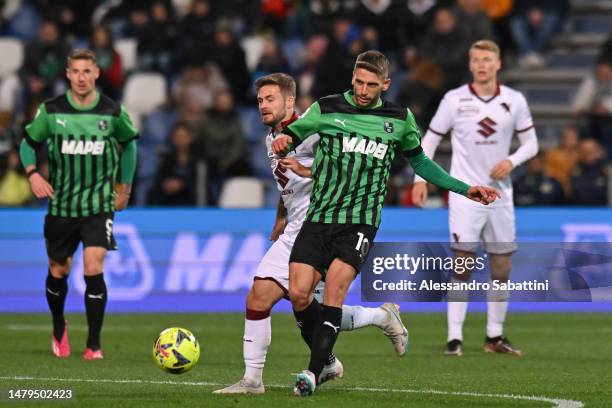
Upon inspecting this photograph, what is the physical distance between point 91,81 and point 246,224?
5.53 m

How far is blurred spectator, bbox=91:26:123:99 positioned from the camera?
2019 centimetres

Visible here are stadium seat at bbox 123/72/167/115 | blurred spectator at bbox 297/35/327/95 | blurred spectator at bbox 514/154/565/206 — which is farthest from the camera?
stadium seat at bbox 123/72/167/115

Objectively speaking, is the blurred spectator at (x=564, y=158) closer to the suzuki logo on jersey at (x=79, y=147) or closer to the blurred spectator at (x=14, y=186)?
the blurred spectator at (x=14, y=186)

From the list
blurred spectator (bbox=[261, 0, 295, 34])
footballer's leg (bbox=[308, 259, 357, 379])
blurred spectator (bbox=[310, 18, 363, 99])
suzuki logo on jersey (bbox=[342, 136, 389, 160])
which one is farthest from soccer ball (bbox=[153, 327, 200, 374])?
blurred spectator (bbox=[261, 0, 295, 34])

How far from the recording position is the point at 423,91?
19312mm

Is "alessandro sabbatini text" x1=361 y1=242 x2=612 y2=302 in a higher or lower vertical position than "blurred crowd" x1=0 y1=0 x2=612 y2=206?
lower

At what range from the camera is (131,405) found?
7891 millimetres

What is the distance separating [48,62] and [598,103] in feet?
25.5

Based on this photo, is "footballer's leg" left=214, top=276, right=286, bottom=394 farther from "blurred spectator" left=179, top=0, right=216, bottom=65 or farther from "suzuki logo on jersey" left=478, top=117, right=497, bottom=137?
"blurred spectator" left=179, top=0, right=216, bottom=65

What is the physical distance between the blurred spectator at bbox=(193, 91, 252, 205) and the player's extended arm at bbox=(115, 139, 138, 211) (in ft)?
22.5

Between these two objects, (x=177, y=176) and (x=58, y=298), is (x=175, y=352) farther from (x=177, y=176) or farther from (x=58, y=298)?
(x=177, y=176)

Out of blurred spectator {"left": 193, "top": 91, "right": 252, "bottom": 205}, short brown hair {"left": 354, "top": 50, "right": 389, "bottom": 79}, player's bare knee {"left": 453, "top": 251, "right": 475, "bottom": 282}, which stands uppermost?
short brown hair {"left": 354, "top": 50, "right": 389, "bottom": 79}

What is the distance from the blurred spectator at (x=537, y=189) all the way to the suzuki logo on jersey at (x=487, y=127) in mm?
5726

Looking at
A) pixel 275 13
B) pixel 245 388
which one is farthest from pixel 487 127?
pixel 275 13
